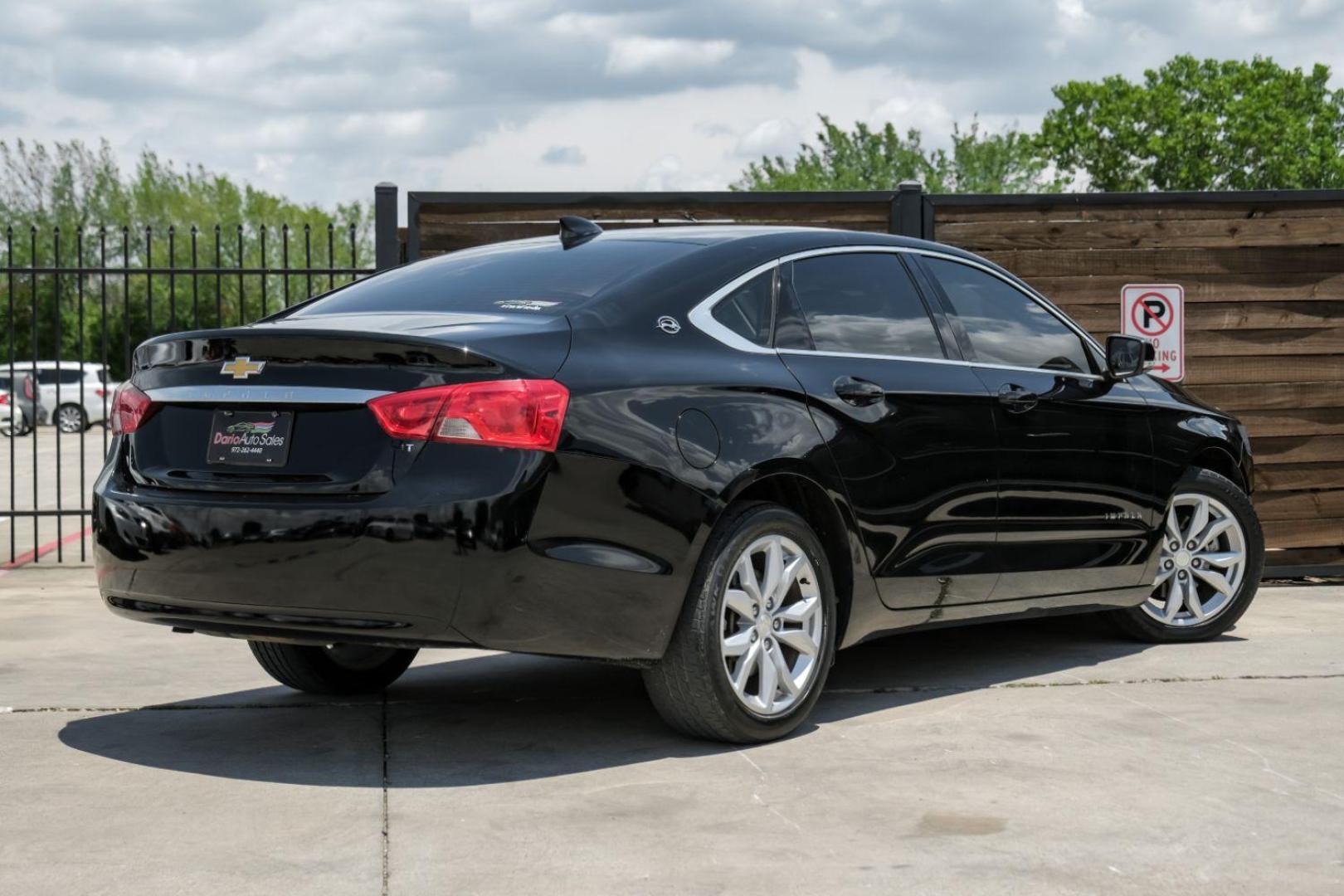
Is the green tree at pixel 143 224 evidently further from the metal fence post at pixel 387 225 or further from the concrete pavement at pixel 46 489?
the metal fence post at pixel 387 225

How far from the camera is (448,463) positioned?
4609 millimetres

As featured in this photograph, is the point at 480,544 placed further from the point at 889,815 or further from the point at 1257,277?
the point at 1257,277

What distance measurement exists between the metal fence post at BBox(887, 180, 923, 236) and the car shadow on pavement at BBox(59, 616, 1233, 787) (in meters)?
2.95

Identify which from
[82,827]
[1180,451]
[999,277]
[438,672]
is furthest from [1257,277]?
[82,827]

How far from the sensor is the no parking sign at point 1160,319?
975 centimetres

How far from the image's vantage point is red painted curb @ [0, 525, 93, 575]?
11.4m

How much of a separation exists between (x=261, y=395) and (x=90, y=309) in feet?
144

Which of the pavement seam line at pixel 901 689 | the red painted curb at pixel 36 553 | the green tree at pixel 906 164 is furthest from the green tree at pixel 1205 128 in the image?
the pavement seam line at pixel 901 689

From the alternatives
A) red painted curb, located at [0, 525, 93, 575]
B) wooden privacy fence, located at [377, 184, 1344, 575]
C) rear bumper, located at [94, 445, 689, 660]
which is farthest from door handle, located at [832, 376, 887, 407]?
red painted curb, located at [0, 525, 93, 575]

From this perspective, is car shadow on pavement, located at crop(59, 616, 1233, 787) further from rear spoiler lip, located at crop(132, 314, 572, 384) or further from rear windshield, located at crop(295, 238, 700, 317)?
rear windshield, located at crop(295, 238, 700, 317)

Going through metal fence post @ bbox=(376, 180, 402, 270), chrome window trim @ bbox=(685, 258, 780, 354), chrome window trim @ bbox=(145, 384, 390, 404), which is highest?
metal fence post @ bbox=(376, 180, 402, 270)

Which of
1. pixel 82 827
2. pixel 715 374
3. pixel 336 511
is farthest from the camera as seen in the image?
pixel 715 374

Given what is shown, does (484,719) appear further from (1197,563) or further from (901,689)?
(1197,563)

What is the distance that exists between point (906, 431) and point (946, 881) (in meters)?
2.20
